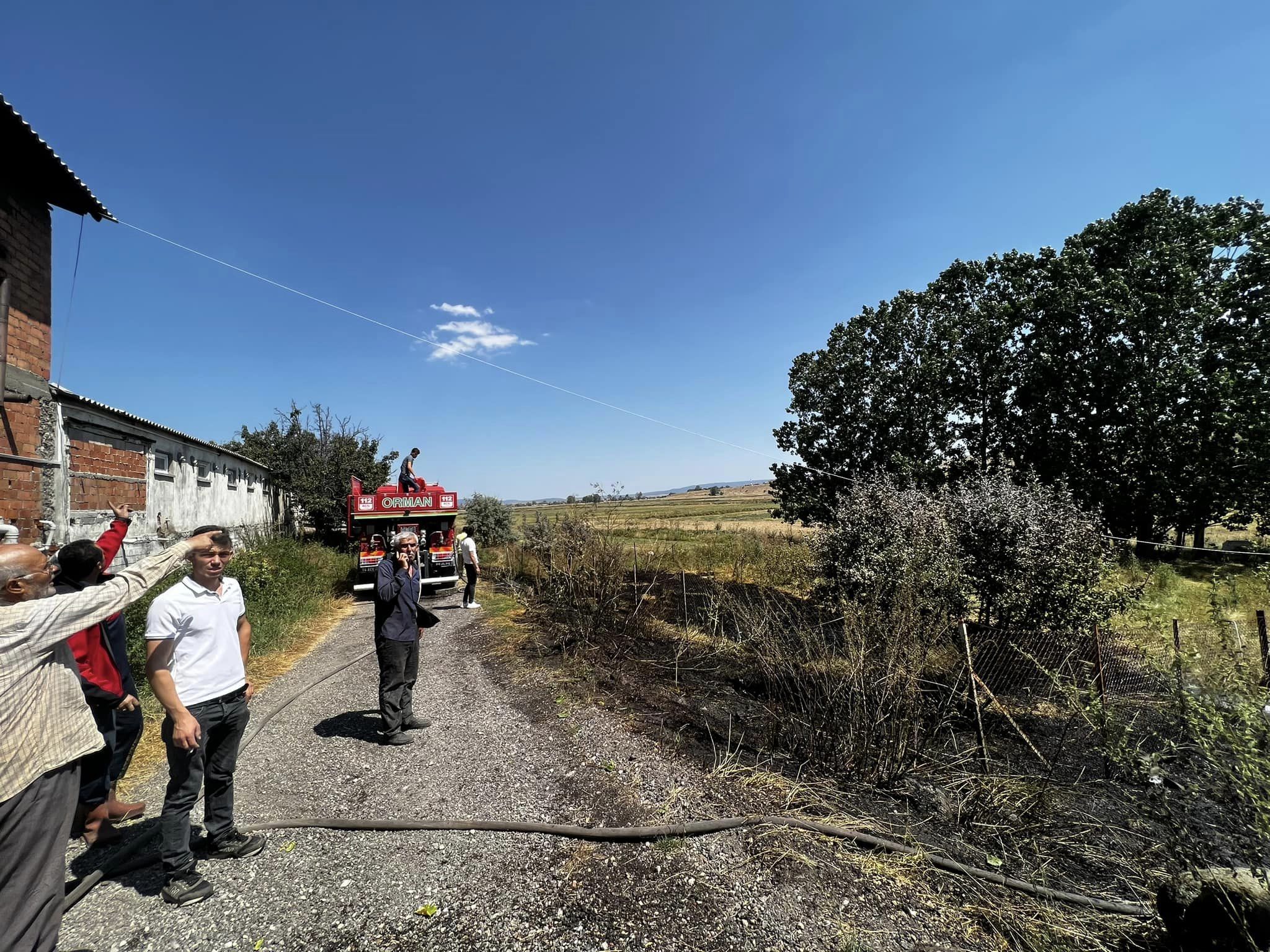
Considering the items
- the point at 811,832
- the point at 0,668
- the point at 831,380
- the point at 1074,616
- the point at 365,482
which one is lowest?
the point at 811,832

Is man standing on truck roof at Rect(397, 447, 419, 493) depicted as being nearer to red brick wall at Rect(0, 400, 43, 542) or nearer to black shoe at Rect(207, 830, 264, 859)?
red brick wall at Rect(0, 400, 43, 542)

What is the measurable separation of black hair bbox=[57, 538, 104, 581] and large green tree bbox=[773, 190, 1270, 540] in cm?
1245

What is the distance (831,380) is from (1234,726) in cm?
1390

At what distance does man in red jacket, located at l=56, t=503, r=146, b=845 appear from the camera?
10.8 ft

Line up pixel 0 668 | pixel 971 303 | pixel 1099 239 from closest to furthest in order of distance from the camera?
pixel 0 668
pixel 1099 239
pixel 971 303

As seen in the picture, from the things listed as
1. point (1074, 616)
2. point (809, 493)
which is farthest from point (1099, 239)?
point (1074, 616)

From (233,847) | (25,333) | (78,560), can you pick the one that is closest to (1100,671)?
(233,847)

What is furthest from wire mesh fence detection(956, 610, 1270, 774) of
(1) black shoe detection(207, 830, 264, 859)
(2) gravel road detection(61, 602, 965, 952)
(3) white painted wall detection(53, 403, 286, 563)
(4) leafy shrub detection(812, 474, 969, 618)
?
(3) white painted wall detection(53, 403, 286, 563)

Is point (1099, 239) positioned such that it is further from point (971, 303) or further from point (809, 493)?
point (809, 493)

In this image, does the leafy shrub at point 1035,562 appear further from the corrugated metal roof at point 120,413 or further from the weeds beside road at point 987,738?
the corrugated metal roof at point 120,413

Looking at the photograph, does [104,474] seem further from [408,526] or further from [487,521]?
[487,521]

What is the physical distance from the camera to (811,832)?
352 cm

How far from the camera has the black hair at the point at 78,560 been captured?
10.8 feet

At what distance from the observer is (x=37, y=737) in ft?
6.64
